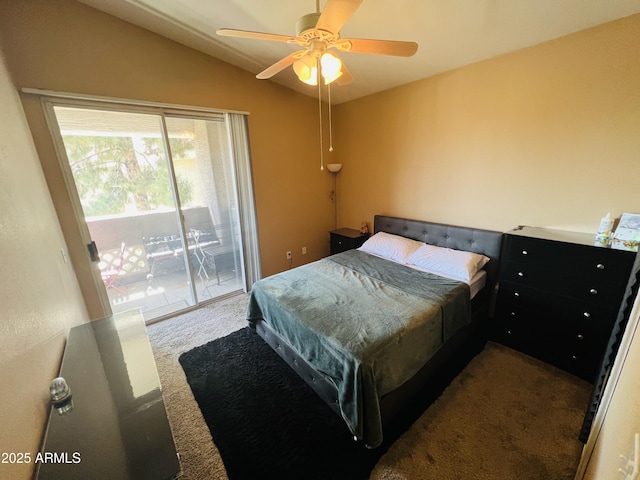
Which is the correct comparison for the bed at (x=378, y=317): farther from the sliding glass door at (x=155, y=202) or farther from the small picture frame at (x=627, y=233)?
the sliding glass door at (x=155, y=202)

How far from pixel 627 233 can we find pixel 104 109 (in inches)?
167

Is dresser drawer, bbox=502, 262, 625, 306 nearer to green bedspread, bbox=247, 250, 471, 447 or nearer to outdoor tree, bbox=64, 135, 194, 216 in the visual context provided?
green bedspread, bbox=247, 250, 471, 447

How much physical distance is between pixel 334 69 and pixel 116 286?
2.95m

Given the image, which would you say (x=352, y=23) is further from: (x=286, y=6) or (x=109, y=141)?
(x=109, y=141)

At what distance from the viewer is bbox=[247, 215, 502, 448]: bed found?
56.3 inches

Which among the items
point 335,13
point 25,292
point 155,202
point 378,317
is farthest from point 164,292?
point 335,13

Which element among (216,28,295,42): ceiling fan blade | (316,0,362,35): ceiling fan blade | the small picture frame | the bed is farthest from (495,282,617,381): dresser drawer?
(216,28,295,42): ceiling fan blade

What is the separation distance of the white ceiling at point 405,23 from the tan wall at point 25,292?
129cm

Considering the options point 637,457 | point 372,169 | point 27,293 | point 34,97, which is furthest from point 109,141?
point 637,457

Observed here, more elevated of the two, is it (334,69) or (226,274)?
(334,69)

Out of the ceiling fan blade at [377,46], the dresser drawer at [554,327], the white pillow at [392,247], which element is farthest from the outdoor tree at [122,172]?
the dresser drawer at [554,327]

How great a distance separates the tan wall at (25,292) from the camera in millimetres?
865

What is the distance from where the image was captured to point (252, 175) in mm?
3150

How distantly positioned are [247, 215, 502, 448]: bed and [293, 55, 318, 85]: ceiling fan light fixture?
1.57 metres
